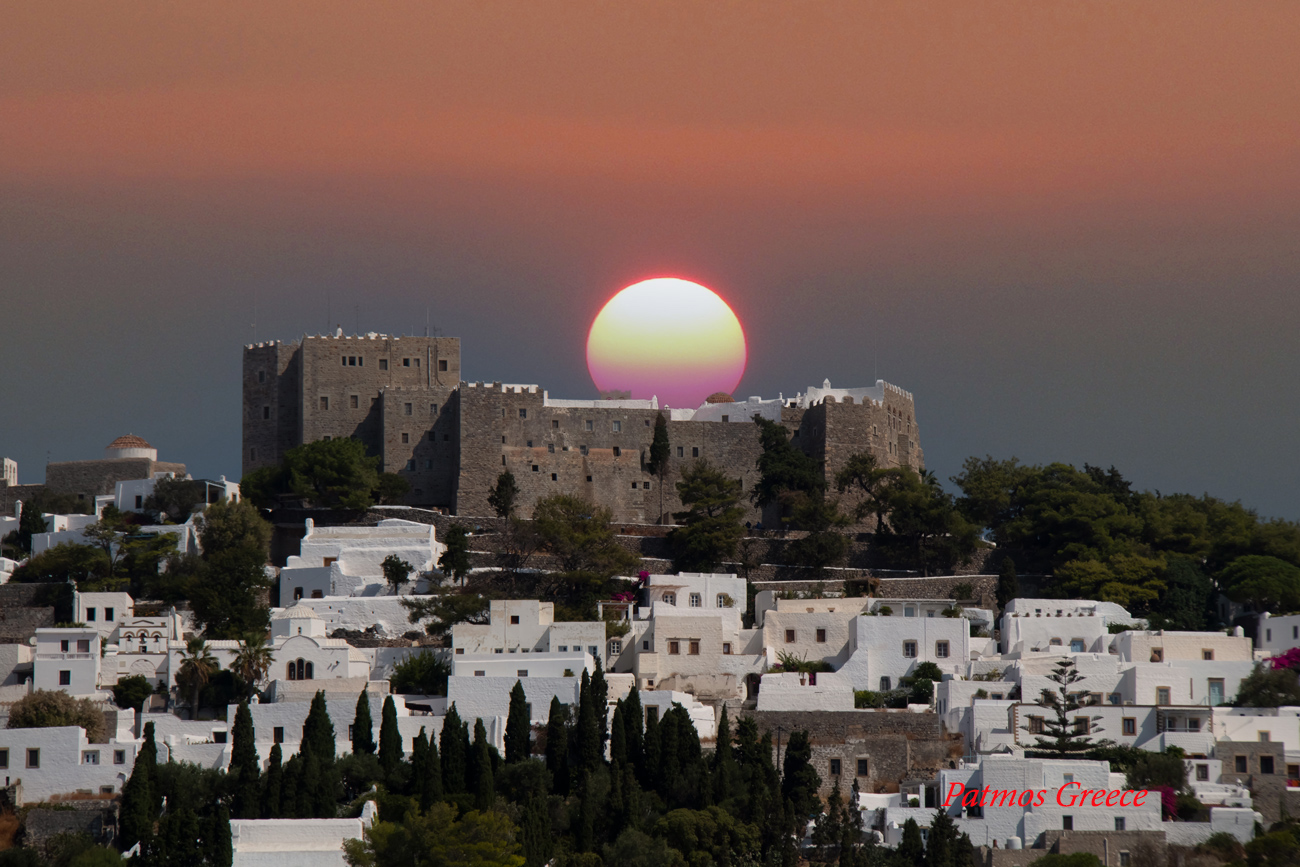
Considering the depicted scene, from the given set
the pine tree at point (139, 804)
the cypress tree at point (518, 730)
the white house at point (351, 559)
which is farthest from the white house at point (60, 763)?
the white house at point (351, 559)

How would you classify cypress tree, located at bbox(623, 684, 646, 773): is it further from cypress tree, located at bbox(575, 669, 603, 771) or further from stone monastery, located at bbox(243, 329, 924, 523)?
stone monastery, located at bbox(243, 329, 924, 523)

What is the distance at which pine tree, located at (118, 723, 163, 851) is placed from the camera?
47.0 metres

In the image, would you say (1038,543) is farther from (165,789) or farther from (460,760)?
(165,789)

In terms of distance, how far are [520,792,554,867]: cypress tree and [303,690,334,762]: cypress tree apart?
5.23 meters

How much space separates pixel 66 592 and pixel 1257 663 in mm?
33213

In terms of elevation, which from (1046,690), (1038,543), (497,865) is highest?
(1038,543)

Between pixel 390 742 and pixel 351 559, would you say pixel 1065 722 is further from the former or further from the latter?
pixel 351 559

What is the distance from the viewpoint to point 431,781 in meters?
47.6

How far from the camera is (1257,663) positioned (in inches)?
2148

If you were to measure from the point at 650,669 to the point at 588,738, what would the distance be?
22.7 ft

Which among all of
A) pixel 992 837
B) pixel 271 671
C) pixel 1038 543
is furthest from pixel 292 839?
pixel 1038 543

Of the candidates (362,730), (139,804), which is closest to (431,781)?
(362,730)

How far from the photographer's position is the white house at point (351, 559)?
210 ft

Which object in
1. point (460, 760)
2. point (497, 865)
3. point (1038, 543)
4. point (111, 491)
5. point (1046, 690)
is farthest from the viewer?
point (111, 491)
